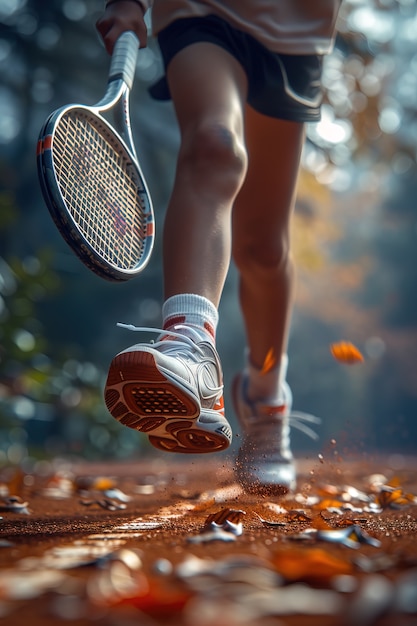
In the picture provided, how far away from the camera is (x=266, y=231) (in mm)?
2254

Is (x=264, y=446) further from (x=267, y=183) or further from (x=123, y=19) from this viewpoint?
(x=123, y=19)

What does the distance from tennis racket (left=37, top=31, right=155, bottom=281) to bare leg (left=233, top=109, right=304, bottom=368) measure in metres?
0.46

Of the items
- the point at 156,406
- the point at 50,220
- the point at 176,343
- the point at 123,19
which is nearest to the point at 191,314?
the point at 176,343

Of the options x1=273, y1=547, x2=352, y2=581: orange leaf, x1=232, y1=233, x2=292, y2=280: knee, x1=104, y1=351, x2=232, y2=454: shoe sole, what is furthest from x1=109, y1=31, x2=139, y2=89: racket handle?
x1=273, y1=547, x2=352, y2=581: orange leaf

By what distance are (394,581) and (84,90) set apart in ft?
24.2

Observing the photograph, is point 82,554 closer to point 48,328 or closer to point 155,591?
point 155,591

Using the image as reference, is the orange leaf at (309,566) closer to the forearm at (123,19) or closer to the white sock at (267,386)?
the white sock at (267,386)

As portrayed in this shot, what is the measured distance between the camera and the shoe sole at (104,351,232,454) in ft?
4.42

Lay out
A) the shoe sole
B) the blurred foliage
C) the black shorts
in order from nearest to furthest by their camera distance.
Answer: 1. the shoe sole
2. the black shorts
3. the blurred foliage

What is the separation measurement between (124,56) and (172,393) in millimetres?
993

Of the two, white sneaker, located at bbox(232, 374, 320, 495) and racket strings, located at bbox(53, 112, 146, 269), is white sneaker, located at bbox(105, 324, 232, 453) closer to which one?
racket strings, located at bbox(53, 112, 146, 269)

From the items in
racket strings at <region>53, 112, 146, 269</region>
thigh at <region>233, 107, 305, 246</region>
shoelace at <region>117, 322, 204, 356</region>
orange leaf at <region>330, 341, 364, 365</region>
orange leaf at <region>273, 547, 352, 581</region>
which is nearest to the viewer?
orange leaf at <region>273, 547, 352, 581</region>

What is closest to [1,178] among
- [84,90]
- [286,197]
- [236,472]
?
[84,90]

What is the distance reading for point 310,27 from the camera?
202 centimetres
